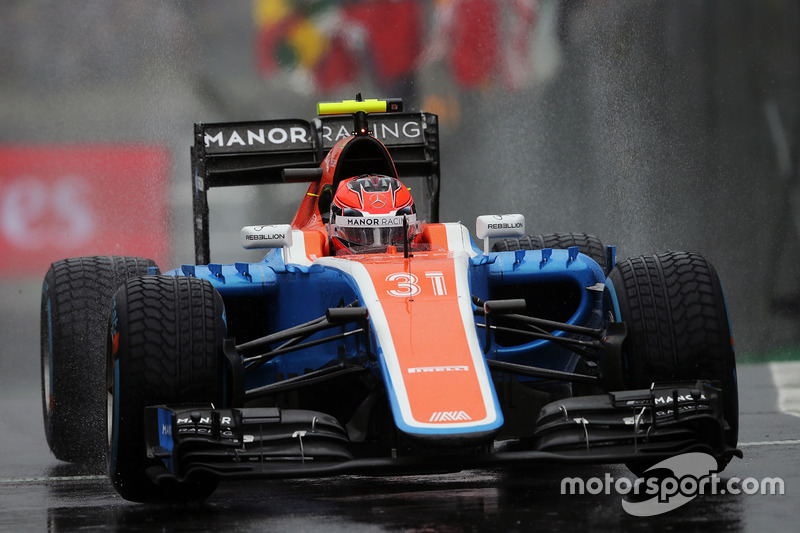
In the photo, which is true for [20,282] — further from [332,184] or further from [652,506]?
[652,506]

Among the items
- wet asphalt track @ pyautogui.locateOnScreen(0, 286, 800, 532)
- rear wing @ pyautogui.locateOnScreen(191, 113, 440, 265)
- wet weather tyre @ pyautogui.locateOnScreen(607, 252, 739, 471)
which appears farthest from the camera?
rear wing @ pyautogui.locateOnScreen(191, 113, 440, 265)

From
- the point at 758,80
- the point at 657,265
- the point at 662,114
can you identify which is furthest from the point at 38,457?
the point at 758,80

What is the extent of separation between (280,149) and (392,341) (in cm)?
429

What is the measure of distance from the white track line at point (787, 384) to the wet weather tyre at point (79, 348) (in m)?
5.23

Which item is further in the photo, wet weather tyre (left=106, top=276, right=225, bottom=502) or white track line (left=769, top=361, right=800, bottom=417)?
white track line (left=769, top=361, right=800, bottom=417)

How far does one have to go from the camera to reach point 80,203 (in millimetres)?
17094

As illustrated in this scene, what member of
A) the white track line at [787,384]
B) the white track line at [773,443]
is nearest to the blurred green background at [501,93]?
the white track line at [787,384]

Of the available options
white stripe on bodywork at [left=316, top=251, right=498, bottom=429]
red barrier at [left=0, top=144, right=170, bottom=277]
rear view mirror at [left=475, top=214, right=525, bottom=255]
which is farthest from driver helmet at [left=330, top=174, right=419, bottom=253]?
red barrier at [left=0, top=144, right=170, bottom=277]

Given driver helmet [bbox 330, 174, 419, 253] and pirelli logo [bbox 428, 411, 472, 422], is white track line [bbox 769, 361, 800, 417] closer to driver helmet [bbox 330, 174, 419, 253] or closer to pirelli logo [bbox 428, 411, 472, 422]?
driver helmet [bbox 330, 174, 419, 253]

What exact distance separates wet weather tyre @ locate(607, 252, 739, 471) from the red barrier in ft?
33.0

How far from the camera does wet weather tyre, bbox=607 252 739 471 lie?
7.54 meters

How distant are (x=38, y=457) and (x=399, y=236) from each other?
3.24 meters

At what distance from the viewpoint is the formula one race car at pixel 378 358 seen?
6.80m

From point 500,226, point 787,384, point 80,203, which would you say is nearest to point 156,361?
point 500,226
